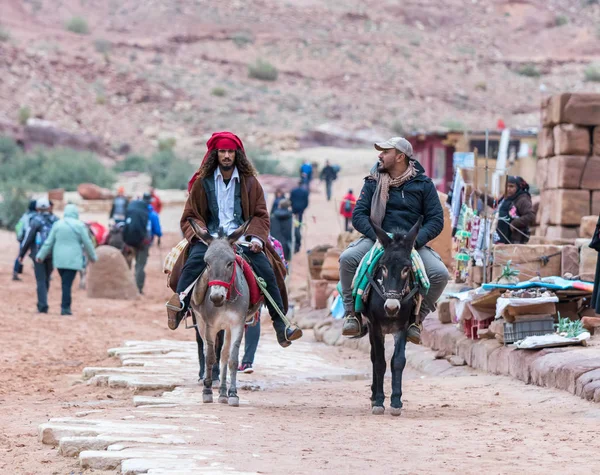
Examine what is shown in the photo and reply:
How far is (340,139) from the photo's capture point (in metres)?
70.2

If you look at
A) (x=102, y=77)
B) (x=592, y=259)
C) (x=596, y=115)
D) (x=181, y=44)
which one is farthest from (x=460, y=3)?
(x=592, y=259)

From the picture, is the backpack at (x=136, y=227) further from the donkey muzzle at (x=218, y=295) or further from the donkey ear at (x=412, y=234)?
the donkey ear at (x=412, y=234)

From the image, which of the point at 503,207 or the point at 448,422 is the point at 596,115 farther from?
the point at 448,422

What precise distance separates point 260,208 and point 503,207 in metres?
7.66

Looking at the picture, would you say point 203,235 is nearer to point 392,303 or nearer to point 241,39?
point 392,303

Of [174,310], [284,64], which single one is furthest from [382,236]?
[284,64]

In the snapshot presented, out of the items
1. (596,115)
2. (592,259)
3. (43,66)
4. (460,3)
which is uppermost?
(460,3)

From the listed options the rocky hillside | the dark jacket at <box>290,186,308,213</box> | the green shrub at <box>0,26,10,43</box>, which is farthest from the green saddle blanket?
the green shrub at <box>0,26,10,43</box>

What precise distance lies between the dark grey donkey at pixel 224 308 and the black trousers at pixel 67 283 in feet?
30.6

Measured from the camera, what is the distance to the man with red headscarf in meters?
10.9

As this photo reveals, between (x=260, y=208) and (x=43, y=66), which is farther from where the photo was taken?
(x=43, y=66)

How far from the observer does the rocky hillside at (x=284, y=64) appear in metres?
74.0

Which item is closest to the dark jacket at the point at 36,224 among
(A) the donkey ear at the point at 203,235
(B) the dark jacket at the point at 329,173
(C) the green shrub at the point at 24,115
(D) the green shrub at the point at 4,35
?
(A) the donkey ear at the point at 203,235

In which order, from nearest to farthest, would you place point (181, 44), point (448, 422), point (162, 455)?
point (162, 455)
point (448, 422)
point (181, 44)
